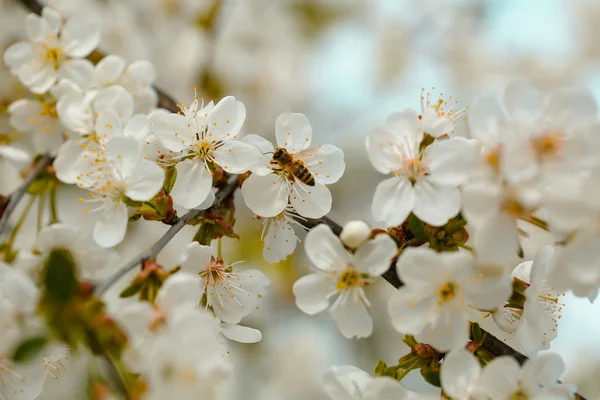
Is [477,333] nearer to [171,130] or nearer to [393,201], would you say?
[393,201]

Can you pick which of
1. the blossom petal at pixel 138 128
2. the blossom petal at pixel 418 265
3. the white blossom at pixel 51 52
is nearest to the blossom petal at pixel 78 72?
the white blossom at pixel 51 52

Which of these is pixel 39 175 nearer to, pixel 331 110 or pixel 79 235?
pixel 79 235

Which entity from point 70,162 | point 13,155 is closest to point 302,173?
point 70,162

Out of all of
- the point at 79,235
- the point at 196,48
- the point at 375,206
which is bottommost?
the point at 196,48

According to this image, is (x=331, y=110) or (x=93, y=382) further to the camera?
(x=331, y=110)

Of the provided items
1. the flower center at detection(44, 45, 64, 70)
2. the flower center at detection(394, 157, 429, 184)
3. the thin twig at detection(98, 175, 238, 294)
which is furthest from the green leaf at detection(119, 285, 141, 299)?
the flower center at detection(44, 45, 64, 70)

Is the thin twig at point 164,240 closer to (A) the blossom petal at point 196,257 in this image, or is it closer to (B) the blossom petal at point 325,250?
(A) the blossom petal at point 196,257

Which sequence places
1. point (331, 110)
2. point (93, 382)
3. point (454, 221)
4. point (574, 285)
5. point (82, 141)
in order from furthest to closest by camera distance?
point (331, 110)
point (82, 141)
point (454, 221)
point (574, 285)
point (93, 382)

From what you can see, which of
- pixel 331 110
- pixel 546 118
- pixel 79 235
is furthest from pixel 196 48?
pixel 546 118
